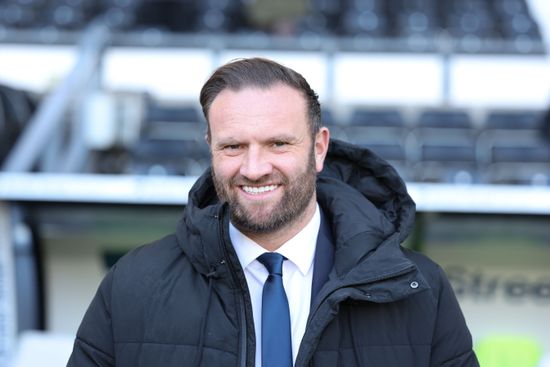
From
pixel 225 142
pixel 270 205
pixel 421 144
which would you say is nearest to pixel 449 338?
pixel 270 205

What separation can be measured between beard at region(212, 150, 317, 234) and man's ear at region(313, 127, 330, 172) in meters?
0.07

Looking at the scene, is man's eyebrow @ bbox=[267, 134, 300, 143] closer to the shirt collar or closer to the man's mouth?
the man's mouth

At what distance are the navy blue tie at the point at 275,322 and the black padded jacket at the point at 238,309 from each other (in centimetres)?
4

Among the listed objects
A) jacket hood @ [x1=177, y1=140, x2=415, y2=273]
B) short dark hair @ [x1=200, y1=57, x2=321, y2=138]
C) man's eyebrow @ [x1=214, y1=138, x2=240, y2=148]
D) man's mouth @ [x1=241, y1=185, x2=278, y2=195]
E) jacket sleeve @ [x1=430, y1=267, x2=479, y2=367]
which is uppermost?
short dark hair @ [x1=200, y1=57, x2=321, y2=138]

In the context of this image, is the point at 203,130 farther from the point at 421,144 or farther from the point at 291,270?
the point at 291,270

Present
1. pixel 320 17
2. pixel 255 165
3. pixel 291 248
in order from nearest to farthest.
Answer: pixel 255 165
pixel 291 248
pixel 320 17

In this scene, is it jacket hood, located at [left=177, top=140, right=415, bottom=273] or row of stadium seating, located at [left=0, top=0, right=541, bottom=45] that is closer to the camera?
jacket hood, located at [left=177, top=140, right=415, bottom=273]

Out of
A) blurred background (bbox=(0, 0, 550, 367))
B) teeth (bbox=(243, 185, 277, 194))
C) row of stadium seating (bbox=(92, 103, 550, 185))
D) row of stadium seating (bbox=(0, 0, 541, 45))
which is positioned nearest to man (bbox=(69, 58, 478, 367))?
teeth (bbox=(243, 185, 277, 194))

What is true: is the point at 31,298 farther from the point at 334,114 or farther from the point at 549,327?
the point at 334,114

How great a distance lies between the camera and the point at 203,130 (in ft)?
19.6

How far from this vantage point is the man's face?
5.58ft

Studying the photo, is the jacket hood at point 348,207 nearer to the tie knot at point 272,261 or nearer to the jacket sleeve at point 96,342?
the tie knot at point 272,261

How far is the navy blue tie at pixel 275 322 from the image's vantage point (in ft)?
5.57

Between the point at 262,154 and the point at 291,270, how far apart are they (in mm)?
260
